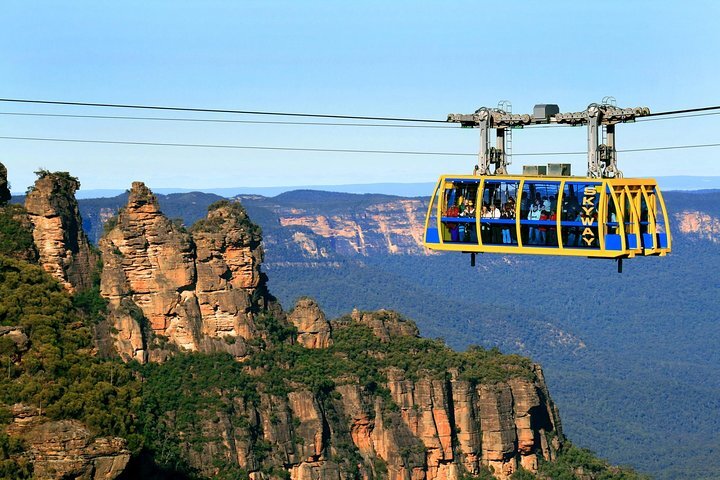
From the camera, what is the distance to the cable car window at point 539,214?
165 ft

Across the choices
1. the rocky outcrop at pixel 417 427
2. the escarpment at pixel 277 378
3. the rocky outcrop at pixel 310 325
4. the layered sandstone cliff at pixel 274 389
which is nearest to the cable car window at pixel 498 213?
the escarpment at pixel 277 378

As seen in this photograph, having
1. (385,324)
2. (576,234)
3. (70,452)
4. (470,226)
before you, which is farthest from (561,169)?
(385,324)

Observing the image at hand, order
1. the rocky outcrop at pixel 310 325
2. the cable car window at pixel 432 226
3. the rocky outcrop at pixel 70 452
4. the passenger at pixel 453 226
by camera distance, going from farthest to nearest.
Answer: the rocky outcrop at pixel 310 325
the rocky outcrop at pixel 70 452
the cable car window at pixel 432 226
the passenger at pixel 453 226

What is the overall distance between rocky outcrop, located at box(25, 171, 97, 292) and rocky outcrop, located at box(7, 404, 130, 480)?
45.3m

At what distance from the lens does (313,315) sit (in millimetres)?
113438

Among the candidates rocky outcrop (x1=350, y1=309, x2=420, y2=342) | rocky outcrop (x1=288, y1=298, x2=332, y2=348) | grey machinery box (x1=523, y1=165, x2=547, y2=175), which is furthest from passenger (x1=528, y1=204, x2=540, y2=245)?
rocky outcrop (x1=350, y1=309, x2=420, y2=342)

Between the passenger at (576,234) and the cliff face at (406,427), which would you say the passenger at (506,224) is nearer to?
the passenger at (576,234)

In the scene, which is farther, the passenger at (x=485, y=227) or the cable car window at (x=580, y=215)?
the passenger at (x=485, y=227)

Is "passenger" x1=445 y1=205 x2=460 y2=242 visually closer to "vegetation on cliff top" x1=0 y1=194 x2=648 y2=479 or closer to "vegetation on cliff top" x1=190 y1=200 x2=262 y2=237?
"vegetation on cliff top" x1=0 y1=194 x2=648 y2=479

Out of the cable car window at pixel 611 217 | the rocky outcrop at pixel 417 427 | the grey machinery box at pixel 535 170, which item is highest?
the grey machinery box at pixel 535 170

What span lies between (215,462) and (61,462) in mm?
45839

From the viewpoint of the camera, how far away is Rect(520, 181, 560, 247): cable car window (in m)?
50.2

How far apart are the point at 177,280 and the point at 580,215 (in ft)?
189

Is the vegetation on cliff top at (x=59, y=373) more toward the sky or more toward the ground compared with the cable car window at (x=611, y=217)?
more toward the ground
